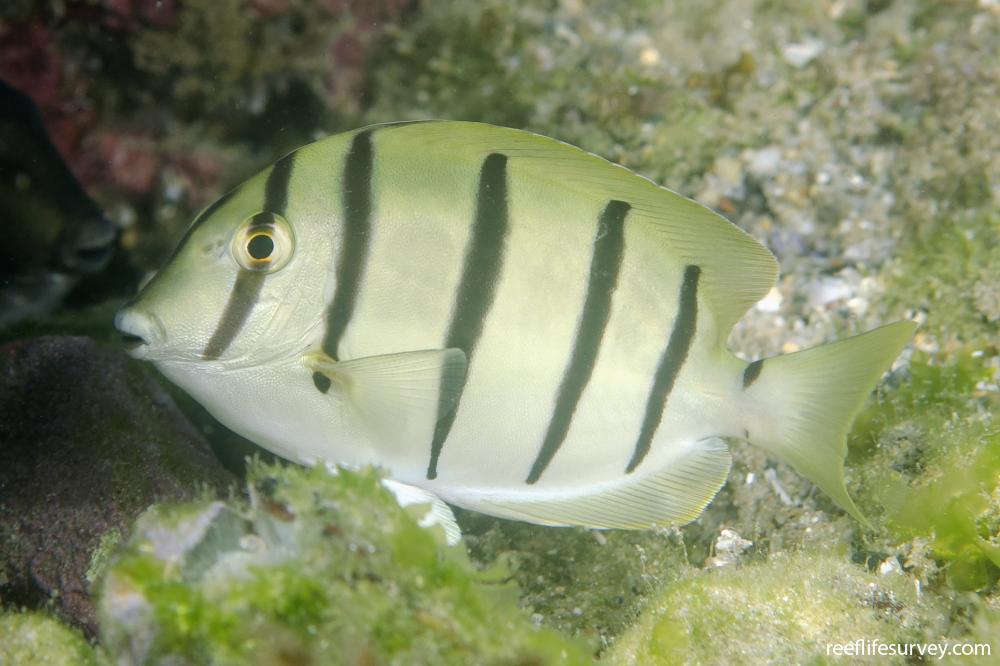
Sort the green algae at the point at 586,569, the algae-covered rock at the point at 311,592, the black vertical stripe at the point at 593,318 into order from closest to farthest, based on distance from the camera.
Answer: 1. the algae-covered rock at the point at 311,592
2. the black vertical stripe at the point at 593,318
3. the green algae at the point at 586,569

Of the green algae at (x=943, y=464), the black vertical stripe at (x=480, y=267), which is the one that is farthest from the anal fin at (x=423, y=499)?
the green algae at (x=943, y=464)

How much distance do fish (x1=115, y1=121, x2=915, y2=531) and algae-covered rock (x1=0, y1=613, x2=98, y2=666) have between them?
2.78 feet

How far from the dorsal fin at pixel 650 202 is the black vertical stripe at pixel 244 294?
1.12 feet

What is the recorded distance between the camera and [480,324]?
2133mm

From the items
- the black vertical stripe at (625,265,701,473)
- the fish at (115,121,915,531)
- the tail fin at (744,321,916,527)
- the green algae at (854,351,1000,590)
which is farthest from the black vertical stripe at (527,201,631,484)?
the green algae at (854,351,1000,590)

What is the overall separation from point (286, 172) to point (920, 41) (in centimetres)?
399

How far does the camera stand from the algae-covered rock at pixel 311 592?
1.53 meters

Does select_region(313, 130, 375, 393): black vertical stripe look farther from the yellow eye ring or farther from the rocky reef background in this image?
the rocky reef background

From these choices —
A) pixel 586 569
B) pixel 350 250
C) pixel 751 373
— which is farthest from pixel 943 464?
pixel 350 250

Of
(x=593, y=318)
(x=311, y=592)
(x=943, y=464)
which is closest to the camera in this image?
(x=311, y=592)

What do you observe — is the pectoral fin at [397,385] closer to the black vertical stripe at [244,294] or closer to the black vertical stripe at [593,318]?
the black vertical stripe at [244,294]

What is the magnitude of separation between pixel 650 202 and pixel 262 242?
117cm

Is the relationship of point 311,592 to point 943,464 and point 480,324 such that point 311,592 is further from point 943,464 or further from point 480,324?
point 943,464

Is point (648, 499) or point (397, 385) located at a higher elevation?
point (397, 385)
